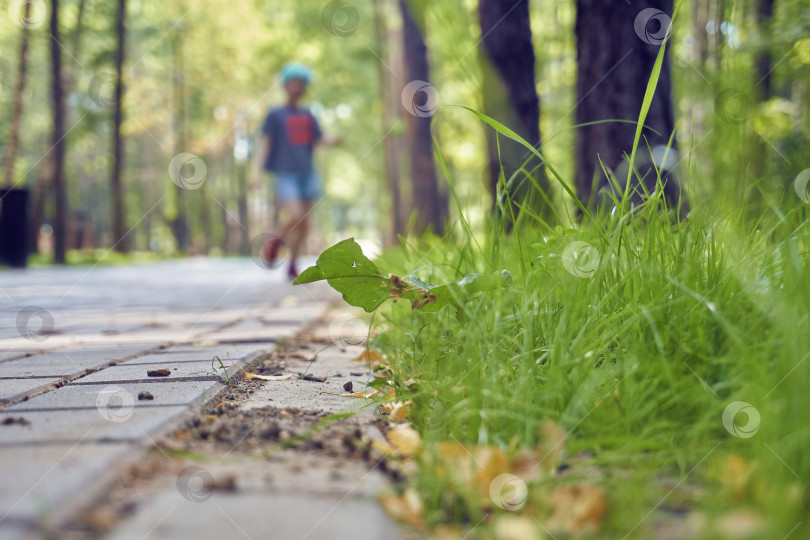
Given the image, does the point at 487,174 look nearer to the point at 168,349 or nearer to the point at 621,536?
the point at 168,349

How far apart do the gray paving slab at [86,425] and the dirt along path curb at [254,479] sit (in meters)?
0.05

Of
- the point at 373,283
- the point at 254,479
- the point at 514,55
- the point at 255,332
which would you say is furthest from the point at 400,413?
the point at 514,55

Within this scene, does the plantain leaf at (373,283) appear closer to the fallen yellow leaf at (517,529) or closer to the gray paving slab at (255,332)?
the fallen yellow leaf at (517,529)

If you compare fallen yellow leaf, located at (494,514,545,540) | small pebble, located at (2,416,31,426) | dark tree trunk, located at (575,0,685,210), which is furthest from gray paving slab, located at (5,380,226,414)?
dark tree trunk, located at (575,0,685,210)

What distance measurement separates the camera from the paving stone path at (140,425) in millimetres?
992

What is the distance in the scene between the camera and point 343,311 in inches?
180

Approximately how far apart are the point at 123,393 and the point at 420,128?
9.79 metres

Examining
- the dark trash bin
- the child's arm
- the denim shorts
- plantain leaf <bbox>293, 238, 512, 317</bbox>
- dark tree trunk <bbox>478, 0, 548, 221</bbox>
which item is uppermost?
dark tree trunk <bbox>478, 0, 548, 221</bbox>

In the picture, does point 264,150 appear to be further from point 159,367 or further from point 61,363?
point 159,367

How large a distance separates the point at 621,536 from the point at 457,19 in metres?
1.63

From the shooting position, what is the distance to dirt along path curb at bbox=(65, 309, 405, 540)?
98 centimetres

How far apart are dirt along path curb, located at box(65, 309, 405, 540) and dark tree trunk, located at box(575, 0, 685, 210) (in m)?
2.28

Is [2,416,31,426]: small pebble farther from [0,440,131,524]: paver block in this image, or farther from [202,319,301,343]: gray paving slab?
[202,319,301,343]: gray paving slab

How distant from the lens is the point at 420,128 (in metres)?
11.1
